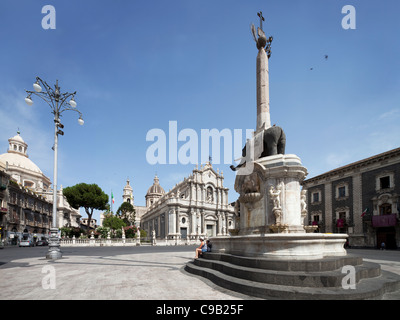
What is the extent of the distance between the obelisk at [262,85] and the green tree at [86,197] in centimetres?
4426

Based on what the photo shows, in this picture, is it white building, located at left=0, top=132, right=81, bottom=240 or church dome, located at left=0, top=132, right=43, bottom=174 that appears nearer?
white building, located at left=0, top=132, right=81, bottom=240

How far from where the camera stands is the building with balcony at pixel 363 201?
84.2 ft

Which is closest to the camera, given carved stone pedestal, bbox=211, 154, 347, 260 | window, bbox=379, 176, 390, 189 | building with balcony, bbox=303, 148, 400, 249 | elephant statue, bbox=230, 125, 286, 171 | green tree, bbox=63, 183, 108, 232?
carved stone pedestal, bbox=211, 154, 347, 260

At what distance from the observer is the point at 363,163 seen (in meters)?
28.8

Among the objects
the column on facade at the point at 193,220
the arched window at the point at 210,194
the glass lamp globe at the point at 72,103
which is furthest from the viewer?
the arched window at the point at 210,194

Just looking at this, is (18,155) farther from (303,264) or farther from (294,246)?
(303,264)

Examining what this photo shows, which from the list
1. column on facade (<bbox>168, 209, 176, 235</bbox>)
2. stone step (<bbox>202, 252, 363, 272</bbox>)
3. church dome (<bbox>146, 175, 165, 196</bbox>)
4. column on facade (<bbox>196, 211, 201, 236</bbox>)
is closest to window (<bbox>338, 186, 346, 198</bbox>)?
stone step (<bbox>202, 252, 363, 272</bbox>)

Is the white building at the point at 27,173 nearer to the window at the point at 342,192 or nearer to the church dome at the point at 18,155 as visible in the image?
the church dome at the point at 18,155

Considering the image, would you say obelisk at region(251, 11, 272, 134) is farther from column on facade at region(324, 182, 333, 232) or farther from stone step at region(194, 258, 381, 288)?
column on facade at region(324, 182, 333, 232)

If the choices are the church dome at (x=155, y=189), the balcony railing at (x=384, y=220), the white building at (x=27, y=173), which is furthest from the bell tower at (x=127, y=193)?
the balcony railing at (x=384, y=220)

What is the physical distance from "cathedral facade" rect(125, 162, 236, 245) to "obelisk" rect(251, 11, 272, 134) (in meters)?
41.2

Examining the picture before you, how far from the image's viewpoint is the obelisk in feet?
35.9

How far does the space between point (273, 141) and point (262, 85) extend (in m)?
3.12
